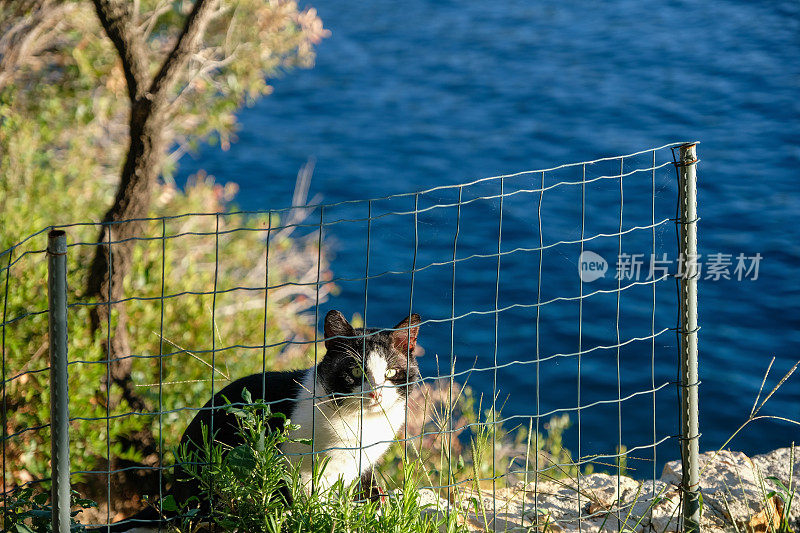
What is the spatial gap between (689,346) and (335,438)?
1.27 meters

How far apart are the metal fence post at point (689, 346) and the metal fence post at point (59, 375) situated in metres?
2.01

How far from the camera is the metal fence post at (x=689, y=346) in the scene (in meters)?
3.09

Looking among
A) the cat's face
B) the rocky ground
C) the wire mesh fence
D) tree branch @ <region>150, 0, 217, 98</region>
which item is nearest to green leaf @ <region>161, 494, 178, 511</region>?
the wire mesh fence

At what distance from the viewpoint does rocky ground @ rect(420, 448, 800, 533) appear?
3.18 meters

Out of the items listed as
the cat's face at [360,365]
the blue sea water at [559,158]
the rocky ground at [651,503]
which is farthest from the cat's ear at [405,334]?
the blue sea water at [559,158]

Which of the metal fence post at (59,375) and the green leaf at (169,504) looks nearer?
the metal fence post at (59,375)

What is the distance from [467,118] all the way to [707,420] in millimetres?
5573

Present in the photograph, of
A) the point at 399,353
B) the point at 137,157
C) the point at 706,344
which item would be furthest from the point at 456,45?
the point at 399,353

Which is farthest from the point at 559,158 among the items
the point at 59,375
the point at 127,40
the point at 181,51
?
the point at 59,375

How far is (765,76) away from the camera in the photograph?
1108 cm

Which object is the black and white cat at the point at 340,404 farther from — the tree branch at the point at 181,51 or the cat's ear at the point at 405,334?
the tree branch at the point at 181,51

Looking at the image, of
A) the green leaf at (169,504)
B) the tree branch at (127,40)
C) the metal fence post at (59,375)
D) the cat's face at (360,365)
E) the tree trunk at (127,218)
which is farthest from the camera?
the tree trunk at (127,218)

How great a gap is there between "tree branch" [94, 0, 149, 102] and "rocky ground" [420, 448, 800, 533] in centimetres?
237

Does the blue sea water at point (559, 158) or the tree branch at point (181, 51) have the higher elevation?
the tree branch at point (181, 51)
